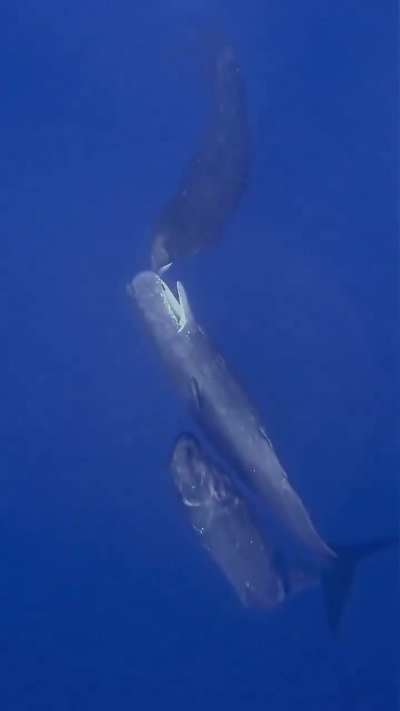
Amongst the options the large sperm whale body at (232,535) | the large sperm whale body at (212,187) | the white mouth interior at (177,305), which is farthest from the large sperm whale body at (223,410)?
the large sperm whale body at (212,187)

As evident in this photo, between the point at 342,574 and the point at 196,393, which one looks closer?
the point at 196,393

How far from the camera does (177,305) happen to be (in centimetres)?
614

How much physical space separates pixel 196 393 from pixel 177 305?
63cm

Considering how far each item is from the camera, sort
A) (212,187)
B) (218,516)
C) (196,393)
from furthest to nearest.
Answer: (212,187), (196,393), (218,516)

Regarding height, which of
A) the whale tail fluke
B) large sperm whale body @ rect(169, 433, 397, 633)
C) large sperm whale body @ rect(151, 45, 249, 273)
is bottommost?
the whale tail fluke

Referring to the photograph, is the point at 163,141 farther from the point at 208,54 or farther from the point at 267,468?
the point at 267,468

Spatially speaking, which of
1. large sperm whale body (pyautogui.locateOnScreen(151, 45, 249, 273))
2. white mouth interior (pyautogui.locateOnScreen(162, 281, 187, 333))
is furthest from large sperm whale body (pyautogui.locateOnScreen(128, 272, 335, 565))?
large sperm whale body (pyautogui.locateOnScreen(151, 45, 249, 273))

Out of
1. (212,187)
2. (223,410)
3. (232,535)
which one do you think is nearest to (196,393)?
(223,410)

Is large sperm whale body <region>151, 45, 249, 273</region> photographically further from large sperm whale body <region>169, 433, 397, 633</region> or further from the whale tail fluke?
the whale tail fluke

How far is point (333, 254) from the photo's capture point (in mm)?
6488

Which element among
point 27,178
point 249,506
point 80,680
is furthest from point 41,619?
point 27,178

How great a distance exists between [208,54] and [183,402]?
2601 millimetres

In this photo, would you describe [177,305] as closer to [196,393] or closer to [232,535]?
[196,393]

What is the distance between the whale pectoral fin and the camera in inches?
233
